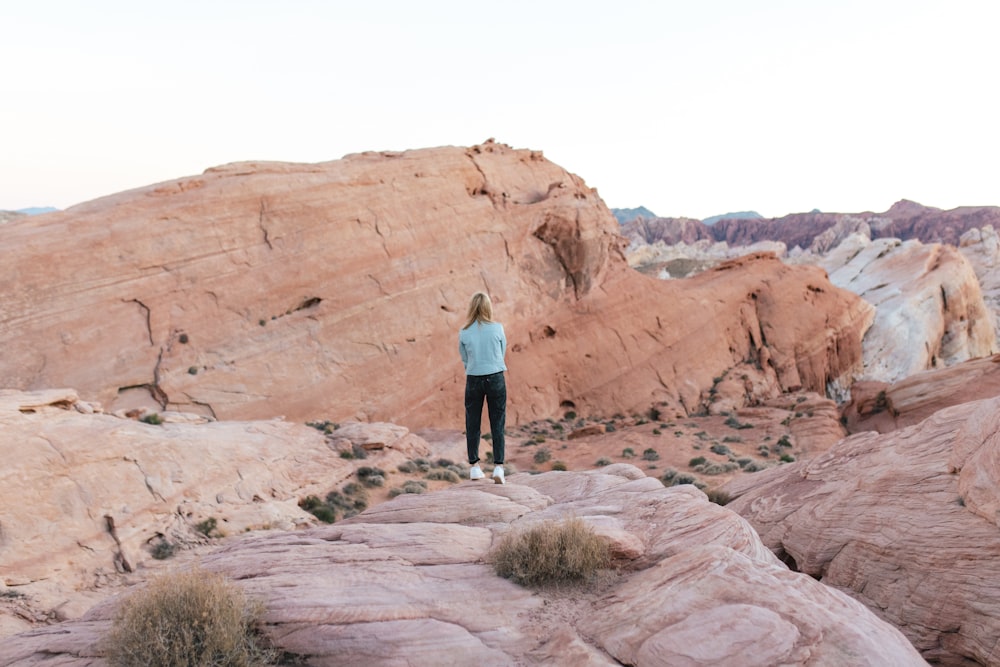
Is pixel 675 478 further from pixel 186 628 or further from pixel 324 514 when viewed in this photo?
pixel 186 628

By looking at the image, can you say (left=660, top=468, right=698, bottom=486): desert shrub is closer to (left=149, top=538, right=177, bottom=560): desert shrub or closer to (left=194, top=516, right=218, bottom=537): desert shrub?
(left=194, top=516, right=218, bottom=537): desert shrub

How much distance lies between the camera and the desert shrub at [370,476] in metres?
15.4

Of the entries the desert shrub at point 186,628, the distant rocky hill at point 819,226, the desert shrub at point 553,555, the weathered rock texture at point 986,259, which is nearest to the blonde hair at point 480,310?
the desert shrub at point 553,555

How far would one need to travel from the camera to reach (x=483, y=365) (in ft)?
26.3

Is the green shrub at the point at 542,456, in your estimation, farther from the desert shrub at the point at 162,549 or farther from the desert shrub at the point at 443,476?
the desert shrub at the point at 162,549

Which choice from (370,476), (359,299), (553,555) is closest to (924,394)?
(370,476)

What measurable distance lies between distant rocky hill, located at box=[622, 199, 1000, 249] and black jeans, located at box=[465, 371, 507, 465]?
383 feet

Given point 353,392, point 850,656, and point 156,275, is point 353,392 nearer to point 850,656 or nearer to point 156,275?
point 156,275

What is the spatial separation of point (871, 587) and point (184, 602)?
6590 millimetres

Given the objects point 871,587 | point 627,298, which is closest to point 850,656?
point 871,587

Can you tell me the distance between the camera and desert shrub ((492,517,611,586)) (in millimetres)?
5246

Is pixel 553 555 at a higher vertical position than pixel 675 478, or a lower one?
higher

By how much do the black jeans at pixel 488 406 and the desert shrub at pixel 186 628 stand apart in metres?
3.99

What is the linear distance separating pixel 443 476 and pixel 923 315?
3626cm
